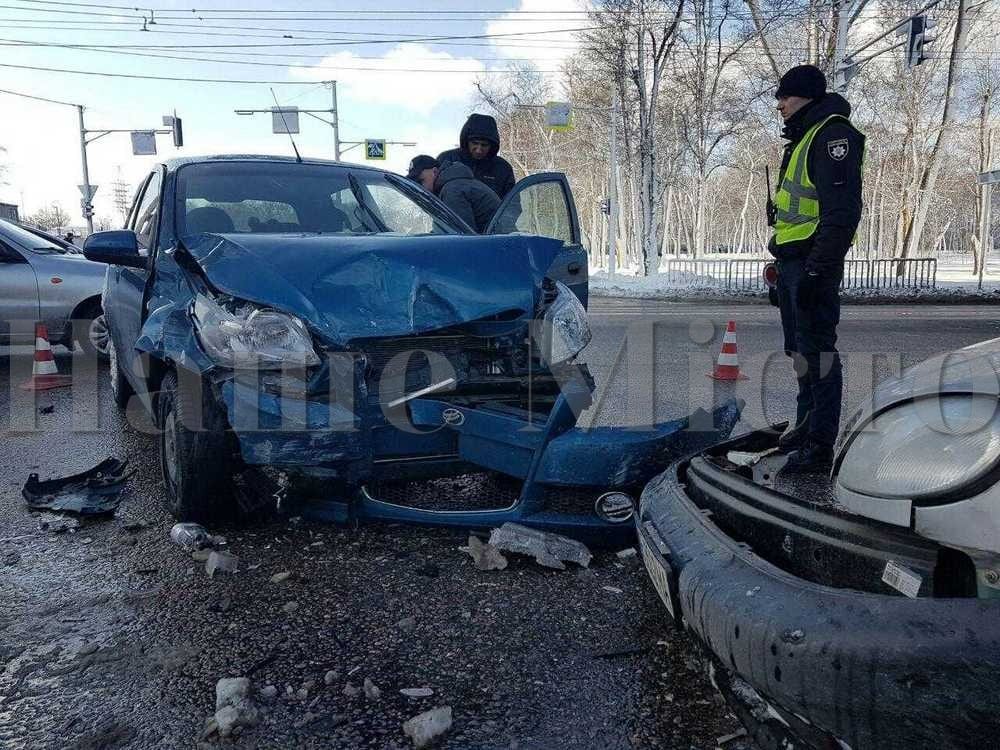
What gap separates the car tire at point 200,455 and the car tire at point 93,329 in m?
5.28

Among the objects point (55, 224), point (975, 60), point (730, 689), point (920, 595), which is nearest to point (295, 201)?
point (730, 689)

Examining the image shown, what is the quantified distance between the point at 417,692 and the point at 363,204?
283cm

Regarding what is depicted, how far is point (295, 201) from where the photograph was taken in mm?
3996

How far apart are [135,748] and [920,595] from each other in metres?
1.72

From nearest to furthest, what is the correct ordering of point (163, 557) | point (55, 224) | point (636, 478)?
point (636, 478)
point (163, 557)
point (55, 224)

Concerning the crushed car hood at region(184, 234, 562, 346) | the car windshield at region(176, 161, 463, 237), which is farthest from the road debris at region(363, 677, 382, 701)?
the car windshield at region(176, 161, 463, 237)

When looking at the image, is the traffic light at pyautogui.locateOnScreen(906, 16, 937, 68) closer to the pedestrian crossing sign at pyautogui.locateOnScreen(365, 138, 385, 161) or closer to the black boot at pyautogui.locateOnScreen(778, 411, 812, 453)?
the black boot at pyautogui.locateOnScreen(778, 411, 812, 453)

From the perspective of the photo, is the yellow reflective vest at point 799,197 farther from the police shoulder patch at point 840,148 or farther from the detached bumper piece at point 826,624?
the detached bumper piece at point 826,624

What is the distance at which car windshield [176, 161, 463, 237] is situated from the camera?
379 centimetres

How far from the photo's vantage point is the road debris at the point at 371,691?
1977mm

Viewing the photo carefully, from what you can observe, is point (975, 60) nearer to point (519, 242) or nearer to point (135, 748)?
point (519, 242)

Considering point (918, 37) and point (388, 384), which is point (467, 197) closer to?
point (388, 384)

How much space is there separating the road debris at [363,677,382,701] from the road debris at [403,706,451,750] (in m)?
0.14

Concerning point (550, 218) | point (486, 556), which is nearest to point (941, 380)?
point (486, 556)
